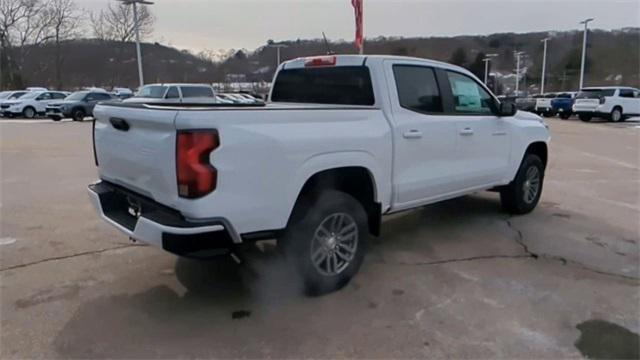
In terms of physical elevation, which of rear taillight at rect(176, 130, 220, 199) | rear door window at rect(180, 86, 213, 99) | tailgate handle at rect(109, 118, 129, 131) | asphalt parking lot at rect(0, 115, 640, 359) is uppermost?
rear door window at rect(180, 86, 213, 99)

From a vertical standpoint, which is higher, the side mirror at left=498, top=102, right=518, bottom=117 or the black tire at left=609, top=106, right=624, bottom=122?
the side mirror at left=498, top=102, right=518, bottom=117

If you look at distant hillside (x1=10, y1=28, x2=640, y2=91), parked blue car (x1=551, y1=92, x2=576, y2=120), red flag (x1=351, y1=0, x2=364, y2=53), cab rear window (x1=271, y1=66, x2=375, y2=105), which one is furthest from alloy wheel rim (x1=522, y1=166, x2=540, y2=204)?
distant hillside (x1=10, y1=28, x2=640, y2=91)

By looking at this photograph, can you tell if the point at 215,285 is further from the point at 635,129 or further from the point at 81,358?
the point at 635,129

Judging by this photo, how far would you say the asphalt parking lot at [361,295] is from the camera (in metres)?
3.16

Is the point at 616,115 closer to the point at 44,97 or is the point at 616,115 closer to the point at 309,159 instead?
the point at 309,159

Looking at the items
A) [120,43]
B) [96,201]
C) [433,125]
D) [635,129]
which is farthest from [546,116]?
[120,43]

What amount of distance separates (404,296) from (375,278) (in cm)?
41

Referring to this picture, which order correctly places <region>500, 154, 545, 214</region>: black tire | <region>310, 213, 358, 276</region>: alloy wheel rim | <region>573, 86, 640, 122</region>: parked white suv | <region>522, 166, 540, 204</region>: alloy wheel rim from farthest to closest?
1. <region>573, 86, 640, 122</region>: parked white suv
2. <region>522, 166, 540, 204</region>: alloy wheel rim
3. <region>500, 154, 545, 214</region>: black tire
4. <region>310, 213, 358, 276</region>: alloy wheel rim

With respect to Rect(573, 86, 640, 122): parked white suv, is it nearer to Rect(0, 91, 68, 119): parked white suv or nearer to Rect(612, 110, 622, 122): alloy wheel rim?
Rect(612, 110, 622, 122): alloy wheel rim

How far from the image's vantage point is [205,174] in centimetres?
296

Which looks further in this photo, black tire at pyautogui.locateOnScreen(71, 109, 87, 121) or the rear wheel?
the rear wheel

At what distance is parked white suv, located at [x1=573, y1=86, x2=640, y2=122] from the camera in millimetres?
23875

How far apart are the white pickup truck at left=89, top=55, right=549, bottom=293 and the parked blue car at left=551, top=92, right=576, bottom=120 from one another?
2593 cm

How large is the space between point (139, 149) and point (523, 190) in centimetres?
485
